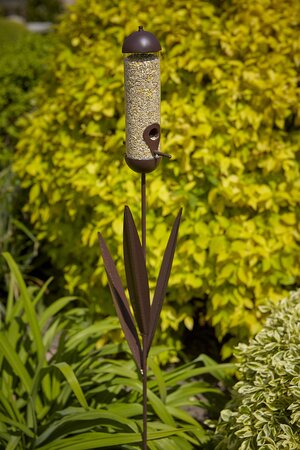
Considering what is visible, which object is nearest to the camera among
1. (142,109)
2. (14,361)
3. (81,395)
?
(142,109)

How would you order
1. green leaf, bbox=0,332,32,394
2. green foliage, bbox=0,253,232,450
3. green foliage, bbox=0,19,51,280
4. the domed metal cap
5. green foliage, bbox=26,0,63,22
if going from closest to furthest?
the domed metal cap → green foliage, bbox=0,253,232,450 → green leaf, bbox=0,332,32,394 → green foliage, bbox=0,19,51,280 → green foliage, bbox=26,0,63,22

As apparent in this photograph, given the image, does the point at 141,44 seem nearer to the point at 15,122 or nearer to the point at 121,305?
the point at 121,305

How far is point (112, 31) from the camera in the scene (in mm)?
3572

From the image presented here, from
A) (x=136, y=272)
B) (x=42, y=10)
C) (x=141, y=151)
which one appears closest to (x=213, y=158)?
(x=141, y=151)

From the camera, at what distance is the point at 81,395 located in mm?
2609

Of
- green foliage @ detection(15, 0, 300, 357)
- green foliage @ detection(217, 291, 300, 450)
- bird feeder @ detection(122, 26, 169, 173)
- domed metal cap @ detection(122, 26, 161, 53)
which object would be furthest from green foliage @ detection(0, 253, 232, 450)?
domed metal cap @ detection(122, 26, 161, 53)

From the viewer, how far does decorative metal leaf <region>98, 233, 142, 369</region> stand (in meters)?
2.20

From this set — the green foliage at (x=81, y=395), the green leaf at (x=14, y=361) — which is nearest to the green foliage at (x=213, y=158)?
the green foliage at (x=81, y=395)

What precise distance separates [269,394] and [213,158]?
128 cm

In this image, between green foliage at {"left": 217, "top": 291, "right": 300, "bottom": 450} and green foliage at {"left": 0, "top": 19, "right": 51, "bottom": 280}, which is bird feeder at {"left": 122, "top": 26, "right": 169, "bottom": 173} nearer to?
green foliage at {"left": 217, "top": 291, "right": 300, "bottom": 450}

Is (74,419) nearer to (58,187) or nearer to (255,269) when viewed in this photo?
(255,269)

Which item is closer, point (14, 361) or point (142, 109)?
point (142, 109)

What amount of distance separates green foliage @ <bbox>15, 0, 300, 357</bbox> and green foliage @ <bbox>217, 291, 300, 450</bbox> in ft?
1.76

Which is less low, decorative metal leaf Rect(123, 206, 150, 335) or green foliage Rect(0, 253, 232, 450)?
decorative metal leaf Rect(123, 206, 150, 335)
